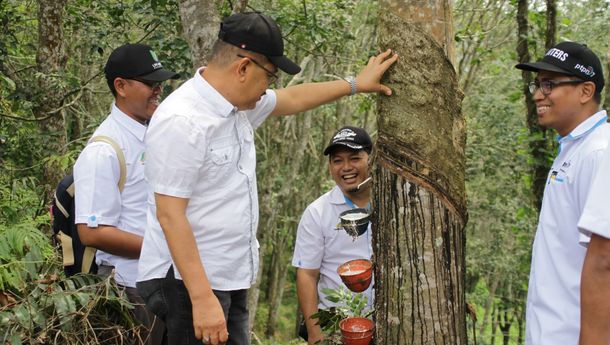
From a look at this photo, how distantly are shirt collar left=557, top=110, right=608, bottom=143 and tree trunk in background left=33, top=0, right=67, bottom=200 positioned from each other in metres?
5.24

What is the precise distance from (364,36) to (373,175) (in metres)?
14.7

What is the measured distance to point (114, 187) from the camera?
359cm

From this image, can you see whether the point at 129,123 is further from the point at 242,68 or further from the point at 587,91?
the point at 587,91

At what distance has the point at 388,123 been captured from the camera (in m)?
3.22

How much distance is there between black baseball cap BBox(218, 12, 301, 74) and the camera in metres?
2.96

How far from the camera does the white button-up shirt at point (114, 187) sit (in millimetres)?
3535

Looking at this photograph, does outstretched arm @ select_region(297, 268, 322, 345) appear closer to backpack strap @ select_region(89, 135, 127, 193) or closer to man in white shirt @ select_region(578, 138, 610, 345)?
backpack strap @ select_region(89, 135, 127, 193)

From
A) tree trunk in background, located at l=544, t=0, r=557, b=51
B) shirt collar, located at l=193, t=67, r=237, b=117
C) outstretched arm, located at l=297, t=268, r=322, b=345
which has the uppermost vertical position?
tree trunk in background, located at l=544, t=0, r=557, b=51

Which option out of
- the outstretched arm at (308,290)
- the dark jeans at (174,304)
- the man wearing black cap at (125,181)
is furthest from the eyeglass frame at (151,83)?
the outstretched arm at (308,290)

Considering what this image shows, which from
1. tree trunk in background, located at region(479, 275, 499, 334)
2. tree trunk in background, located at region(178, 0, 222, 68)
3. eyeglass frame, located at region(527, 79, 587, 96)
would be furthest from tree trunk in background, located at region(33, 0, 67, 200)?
tree trunk in background, located at region(479, 275, 499, 334)

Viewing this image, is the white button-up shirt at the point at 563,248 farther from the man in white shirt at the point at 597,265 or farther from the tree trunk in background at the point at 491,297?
the tree trunk in background at the point at 491,297

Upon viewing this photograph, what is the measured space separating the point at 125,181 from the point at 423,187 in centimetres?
159

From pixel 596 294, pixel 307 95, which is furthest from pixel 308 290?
pixel 596 294

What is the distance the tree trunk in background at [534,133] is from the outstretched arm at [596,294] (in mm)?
6578
